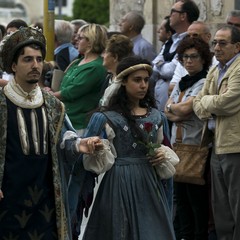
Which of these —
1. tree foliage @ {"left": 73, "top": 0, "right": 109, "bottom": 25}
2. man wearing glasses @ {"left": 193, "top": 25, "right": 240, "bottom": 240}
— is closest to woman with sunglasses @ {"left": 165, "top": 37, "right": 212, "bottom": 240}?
man wearing glasses @ {"left": 193, "top": 25, "right": 240, "bottom": 240}

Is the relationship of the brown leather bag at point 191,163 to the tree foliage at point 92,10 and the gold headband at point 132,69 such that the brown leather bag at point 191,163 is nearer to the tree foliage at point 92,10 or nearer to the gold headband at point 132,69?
the gold headband at point 132,69

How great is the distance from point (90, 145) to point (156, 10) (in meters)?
7.76

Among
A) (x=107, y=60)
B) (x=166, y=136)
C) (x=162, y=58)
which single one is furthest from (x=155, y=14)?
(x=166, y=136)

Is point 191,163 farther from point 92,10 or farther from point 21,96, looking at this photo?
point 92,10

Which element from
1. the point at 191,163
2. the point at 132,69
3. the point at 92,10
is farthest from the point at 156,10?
the point at 92,10

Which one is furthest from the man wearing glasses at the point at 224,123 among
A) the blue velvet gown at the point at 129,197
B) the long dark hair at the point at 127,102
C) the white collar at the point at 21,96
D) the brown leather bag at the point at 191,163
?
the white collar at the point at 21,96

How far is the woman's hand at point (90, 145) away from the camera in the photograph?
6934 millimetres

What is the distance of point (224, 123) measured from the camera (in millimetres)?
8828

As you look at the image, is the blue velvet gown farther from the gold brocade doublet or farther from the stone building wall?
the stone building wall

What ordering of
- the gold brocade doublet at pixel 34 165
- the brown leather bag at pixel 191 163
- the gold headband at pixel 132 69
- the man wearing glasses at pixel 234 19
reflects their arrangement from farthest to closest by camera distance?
the man wearing glasses at pixel 234 19, the brown leather bag at pixel 191 163, the gold headband at pixel 132 69, the gold brocade doublet at pixel 34 165

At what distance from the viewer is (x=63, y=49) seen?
12.5 m

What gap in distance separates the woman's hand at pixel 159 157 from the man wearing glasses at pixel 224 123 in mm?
1095

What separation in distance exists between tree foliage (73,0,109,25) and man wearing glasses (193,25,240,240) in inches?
1350

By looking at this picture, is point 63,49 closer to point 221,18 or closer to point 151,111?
point 221,18
